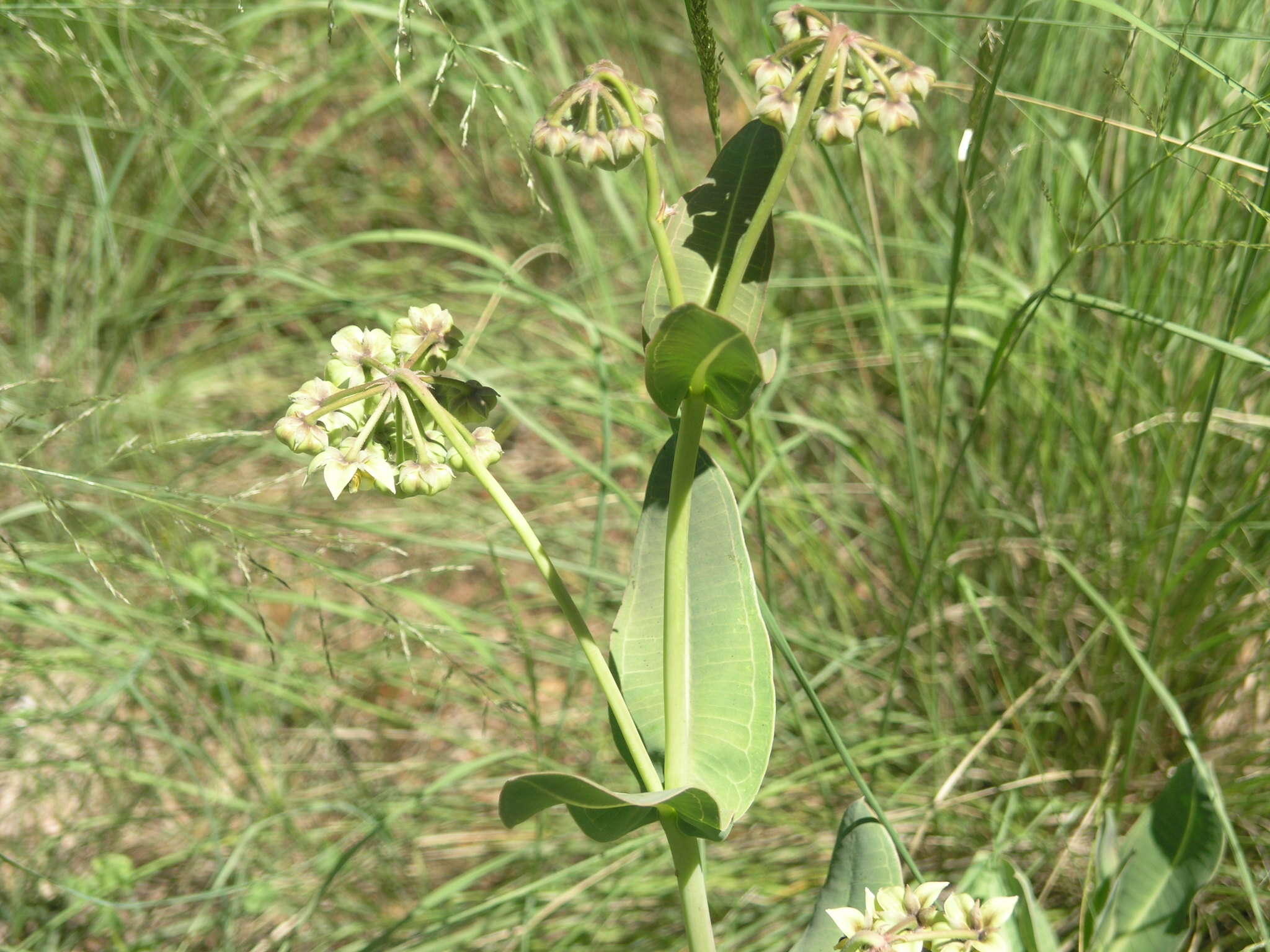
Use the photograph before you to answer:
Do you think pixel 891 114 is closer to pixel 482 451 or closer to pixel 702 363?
pixel 702 363

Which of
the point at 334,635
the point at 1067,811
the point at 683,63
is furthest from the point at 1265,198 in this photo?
the point at 683,63

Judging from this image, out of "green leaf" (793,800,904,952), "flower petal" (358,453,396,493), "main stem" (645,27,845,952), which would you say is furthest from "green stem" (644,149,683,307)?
"green leaf" (793,800,904,952)

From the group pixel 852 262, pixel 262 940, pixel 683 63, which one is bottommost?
pixel 262 940

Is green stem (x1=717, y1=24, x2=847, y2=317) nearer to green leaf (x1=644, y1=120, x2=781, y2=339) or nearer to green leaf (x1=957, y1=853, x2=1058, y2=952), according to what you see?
green leaf (x1=644, y1=120, x2=781, y2=339)

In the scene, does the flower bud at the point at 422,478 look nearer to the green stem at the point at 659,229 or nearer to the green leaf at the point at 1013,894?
the green stem at the point at 659,229

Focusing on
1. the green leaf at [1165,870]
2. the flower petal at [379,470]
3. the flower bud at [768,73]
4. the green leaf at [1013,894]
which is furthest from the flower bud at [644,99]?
the green leaf at [1165,870]

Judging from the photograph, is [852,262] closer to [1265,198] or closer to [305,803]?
[1265,198]

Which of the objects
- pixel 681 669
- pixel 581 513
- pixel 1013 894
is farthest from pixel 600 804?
pixel 581 513
